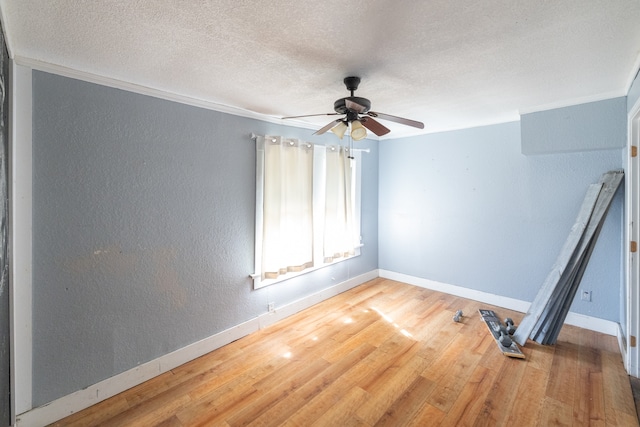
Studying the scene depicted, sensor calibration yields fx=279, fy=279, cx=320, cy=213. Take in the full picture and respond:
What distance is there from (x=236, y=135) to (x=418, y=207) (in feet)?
9.09

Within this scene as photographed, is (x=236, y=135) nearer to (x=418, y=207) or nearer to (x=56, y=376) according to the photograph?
(x=56, y=376)

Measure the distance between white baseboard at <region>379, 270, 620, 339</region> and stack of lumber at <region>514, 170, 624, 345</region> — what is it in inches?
21.9

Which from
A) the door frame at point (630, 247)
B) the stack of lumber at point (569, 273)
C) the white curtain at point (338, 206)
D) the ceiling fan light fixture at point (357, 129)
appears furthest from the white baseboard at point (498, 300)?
the ceiling fan light fixture at point (357, 129)

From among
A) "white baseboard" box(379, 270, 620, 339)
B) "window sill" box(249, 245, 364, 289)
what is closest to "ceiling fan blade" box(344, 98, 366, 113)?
"window sill" box(249, 245, 364, 289)

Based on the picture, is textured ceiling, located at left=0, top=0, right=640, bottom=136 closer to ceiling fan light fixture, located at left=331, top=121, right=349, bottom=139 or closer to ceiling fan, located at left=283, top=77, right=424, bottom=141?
ceiling fan, located at left=283, top=77, right=424, bottom=141

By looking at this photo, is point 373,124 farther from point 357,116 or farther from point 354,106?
point 354,106

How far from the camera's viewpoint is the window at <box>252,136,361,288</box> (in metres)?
2.91

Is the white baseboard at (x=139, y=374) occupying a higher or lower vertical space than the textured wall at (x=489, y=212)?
lower

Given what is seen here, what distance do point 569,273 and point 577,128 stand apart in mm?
1398

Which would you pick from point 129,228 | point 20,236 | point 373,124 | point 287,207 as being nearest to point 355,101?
point 373,124

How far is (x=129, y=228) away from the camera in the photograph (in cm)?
211

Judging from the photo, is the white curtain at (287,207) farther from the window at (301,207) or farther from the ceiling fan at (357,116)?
the ceiling fan at (357,116)

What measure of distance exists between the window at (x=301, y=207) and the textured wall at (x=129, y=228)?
162mm

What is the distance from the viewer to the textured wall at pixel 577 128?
8.29 feet
